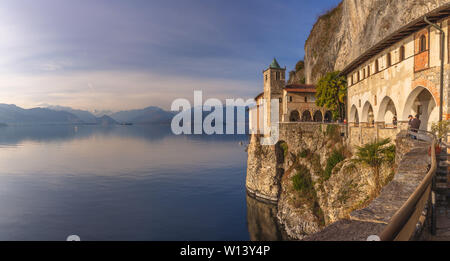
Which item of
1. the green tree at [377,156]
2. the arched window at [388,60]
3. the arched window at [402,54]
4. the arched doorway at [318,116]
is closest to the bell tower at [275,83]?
the arched doorway at [318,116]

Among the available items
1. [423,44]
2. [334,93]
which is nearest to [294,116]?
[334,93]

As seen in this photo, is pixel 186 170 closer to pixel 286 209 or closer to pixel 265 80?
pixel 265 80

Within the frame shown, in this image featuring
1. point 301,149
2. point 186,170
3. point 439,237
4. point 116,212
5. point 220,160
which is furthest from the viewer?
point 220,160

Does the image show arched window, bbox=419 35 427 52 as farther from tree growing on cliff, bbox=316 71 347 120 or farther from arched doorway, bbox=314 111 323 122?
arched doorway, bbox=314 111 323 122

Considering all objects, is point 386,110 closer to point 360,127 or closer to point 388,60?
point 360,127

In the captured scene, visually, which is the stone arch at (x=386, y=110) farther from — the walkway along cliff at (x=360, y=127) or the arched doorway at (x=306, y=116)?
the arched doorway at (x=306, y=116)

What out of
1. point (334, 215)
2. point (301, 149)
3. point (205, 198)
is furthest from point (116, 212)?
point (334, 215)

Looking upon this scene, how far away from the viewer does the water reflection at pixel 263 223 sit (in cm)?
3628

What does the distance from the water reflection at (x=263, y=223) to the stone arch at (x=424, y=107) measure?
21289mm

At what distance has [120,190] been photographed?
56281 millimetres

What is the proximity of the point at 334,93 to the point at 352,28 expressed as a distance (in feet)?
47.4

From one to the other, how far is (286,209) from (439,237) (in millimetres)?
31553

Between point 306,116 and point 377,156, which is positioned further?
point 306,116

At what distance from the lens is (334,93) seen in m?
39.2
